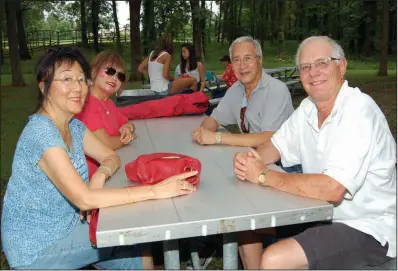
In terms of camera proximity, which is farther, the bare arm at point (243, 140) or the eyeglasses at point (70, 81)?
the bare arm at point (243, 140)

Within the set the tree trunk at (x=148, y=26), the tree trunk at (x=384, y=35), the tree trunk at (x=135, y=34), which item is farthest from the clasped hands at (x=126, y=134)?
the tree trunk at (x=148, y=26)

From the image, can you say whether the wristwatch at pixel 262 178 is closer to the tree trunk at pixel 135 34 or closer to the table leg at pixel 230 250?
the table leg at pixel 230 250

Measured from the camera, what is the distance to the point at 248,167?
2078 millimetres

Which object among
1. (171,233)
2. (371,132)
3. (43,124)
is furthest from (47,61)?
(371,132)

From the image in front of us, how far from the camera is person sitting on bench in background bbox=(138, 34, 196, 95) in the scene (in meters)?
7.25

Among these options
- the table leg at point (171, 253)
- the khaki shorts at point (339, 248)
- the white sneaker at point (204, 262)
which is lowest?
the white sneaker at point (204, 262)

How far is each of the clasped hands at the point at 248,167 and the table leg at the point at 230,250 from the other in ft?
0.92

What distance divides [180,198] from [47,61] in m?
0.84

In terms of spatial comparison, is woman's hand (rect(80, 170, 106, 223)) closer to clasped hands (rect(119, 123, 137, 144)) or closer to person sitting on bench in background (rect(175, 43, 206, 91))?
clasped hands (rect(119, 123, 137, 144))

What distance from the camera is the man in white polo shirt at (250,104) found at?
2.87 m

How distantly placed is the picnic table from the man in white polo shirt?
58 cm

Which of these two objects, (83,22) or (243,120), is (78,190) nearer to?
(243,120)

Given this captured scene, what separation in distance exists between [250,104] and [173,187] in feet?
5.07

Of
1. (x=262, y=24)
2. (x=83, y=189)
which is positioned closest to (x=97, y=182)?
(x=83, y=189)
